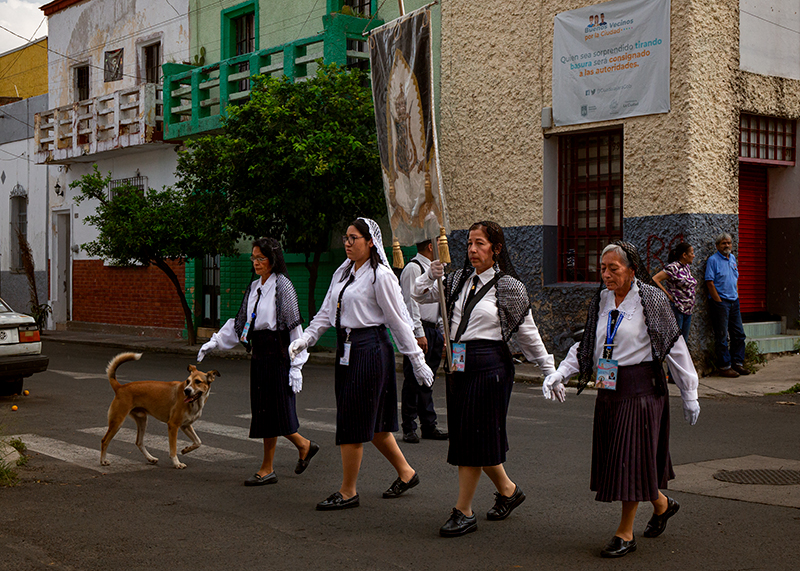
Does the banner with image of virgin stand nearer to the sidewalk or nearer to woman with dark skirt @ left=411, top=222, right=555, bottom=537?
woman with dark skirt @ left=411, top=222, right=555, bottom=537

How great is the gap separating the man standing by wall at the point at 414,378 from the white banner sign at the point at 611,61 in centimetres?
667

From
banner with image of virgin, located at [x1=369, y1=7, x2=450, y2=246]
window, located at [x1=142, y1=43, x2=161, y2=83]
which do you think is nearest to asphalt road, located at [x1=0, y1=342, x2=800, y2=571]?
banner with image of virgin, located at [x1=369, y1=7, x2=450, y2=246]

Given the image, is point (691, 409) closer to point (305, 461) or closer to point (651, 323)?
point (651, 323)

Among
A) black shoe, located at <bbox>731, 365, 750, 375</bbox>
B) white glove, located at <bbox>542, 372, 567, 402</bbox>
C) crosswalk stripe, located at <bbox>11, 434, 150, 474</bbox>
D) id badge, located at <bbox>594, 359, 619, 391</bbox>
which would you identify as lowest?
crosswalk stripe, located at <bbox>11, 434, 150, 474</bbox>

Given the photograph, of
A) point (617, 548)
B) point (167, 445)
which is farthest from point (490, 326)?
point (167, 445)

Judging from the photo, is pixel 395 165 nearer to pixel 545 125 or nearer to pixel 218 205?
pixel 545 125

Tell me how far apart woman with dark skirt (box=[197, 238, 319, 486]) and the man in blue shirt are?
27.0 feet

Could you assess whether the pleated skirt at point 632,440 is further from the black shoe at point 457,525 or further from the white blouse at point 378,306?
the white blouse at point 378,306

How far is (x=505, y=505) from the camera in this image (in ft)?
19.8

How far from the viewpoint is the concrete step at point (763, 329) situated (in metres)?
14.8

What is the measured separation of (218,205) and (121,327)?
8.98 meters

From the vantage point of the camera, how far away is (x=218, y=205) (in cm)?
1827

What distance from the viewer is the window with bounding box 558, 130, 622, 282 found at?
15375 millimetres

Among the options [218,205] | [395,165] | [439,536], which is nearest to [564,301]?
[218,205]
